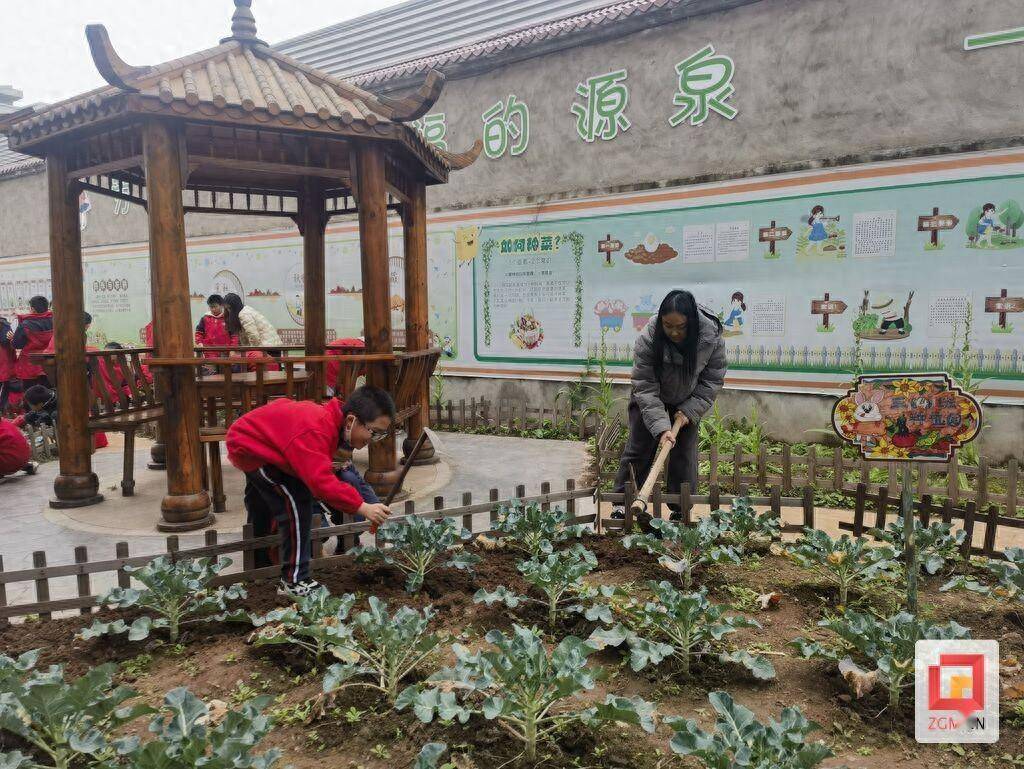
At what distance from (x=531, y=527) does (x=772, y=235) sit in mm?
5249

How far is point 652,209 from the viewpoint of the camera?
8414 mm

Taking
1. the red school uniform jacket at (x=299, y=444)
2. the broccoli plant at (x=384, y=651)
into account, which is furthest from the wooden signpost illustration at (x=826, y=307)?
the broccoli plant at (x=384, y=651)

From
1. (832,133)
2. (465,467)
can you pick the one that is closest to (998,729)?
(465,467)

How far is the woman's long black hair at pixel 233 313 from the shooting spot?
26.4ft

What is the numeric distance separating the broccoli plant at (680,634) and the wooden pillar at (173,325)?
3317mm

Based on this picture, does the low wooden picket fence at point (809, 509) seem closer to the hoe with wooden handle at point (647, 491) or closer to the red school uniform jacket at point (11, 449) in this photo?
the hoe with wooden handle at point (647, 491)

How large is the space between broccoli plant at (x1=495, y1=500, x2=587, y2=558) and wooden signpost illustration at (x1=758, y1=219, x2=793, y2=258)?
4957 millimetres

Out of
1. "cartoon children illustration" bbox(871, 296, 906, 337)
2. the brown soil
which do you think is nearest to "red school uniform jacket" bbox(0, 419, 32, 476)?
the brown soil

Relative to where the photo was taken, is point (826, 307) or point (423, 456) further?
point (826, 307)

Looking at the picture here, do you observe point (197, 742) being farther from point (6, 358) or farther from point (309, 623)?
point (6, 358)

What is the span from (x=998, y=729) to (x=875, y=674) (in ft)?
1.30

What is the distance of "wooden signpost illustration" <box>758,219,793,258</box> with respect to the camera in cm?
765

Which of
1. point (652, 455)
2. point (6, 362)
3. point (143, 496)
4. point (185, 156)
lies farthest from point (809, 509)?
point (6, 362)

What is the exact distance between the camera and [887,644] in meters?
2.59
